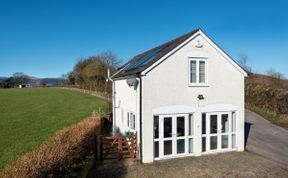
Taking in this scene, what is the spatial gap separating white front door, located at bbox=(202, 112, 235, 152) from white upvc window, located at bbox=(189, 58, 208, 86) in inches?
80.9

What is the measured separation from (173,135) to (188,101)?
217 centimetres

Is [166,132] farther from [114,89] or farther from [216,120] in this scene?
[114,89]

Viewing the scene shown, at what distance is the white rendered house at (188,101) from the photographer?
13.9 m

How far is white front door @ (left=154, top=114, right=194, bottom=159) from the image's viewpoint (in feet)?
46.2

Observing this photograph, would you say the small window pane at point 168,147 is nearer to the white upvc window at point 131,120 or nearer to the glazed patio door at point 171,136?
the glazed patio door at point 171,136

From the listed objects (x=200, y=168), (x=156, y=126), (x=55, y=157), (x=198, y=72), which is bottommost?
(x=200, y=168)

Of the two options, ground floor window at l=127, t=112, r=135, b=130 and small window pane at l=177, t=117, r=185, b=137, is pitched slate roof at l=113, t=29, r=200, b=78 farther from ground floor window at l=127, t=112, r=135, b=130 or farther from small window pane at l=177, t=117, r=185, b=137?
small window pane at l=177, t=117, r=185, b=137

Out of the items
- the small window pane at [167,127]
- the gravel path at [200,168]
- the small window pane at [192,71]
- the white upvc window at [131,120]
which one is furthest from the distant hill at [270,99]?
the white upvc window at [131,120]

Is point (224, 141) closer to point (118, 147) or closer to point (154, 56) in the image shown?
point (118, 147)

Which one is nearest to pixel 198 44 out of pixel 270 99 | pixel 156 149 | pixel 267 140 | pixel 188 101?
pixel 188 101

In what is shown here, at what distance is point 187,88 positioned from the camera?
1466cm

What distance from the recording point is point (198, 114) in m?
14.8

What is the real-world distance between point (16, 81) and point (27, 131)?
13411 centimetres

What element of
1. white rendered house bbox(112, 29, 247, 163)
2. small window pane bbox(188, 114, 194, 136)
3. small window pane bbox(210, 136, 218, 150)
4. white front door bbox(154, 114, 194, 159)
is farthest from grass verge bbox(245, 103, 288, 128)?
white front door bbox(154, 114, 194, 159)
